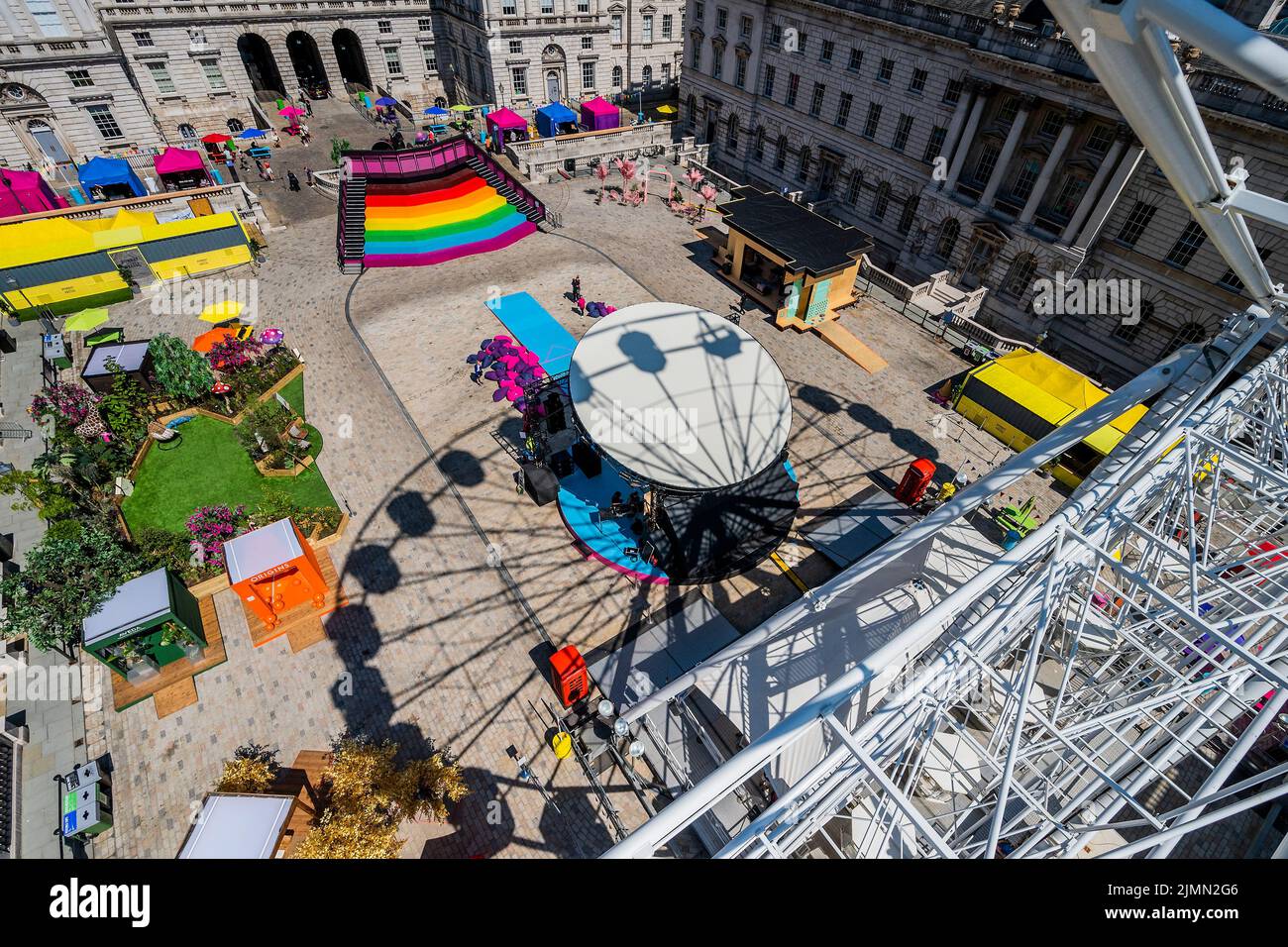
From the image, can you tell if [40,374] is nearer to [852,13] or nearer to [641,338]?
[641,338]

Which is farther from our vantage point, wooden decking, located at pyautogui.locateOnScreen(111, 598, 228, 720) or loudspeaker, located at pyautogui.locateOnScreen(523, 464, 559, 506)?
loudspeaker, located at pyautogui.locateOnScreen(523, 464, 559, 506)

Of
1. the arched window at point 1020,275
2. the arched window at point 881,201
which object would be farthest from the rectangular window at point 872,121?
the arched window at point 1020,275

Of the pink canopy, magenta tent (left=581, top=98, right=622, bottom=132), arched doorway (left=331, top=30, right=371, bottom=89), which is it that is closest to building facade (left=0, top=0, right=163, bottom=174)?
the pink canopy

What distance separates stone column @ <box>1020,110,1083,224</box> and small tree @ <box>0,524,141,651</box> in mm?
50037

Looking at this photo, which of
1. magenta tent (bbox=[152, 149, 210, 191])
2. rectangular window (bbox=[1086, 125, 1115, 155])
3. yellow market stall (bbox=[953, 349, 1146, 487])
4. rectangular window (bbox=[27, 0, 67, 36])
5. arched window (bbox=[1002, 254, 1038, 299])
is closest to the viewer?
yellow market stall (bbox=[953, 349, 1146, 487])

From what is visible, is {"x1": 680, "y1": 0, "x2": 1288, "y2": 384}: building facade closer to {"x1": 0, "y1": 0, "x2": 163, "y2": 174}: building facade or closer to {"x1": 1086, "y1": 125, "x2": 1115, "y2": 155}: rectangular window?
{"x1": 1086, "y1": 125, "x2": 1115, "y2": 155}: rectangular window

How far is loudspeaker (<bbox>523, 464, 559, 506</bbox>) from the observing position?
1019 inches

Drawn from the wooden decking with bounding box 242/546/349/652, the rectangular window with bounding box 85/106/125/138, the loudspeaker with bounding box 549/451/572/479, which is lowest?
the wooden decking with bounding box 242/546/349/652

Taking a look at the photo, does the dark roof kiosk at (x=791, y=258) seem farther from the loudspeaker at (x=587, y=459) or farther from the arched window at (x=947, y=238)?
the loudspeaker at (x=587, y=459)

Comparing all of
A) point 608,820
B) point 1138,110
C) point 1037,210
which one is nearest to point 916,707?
point 608,820

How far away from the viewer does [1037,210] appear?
36.6 m

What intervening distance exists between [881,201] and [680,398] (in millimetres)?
33386

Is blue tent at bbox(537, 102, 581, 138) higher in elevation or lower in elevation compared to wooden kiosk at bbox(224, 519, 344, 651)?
higher
